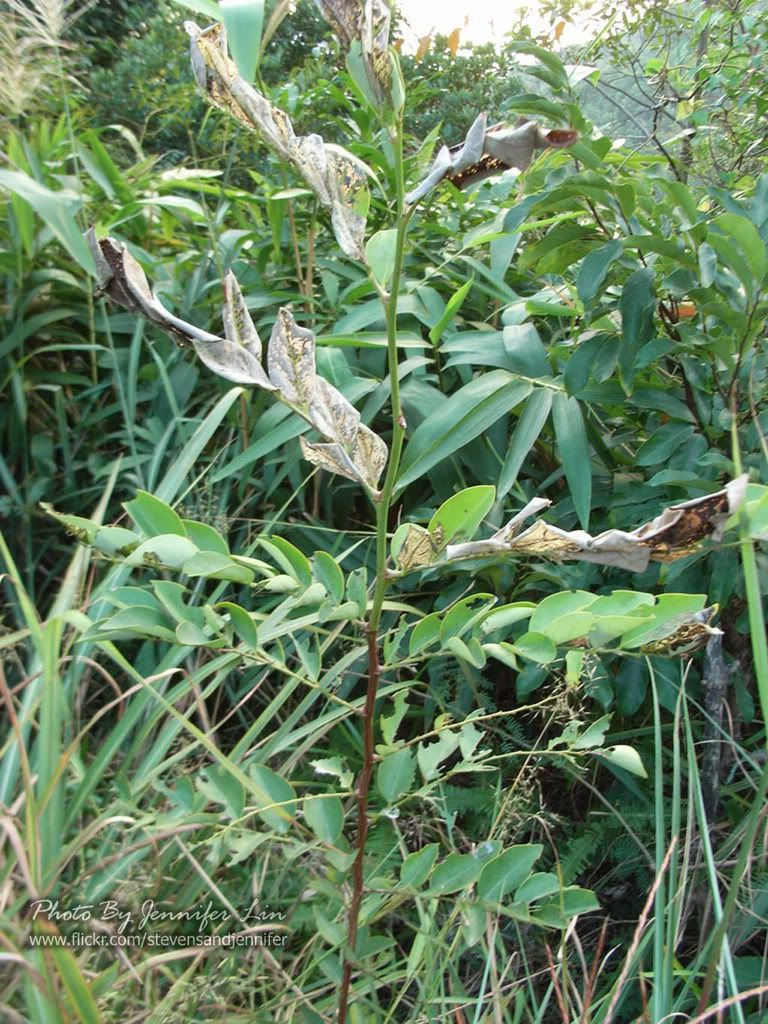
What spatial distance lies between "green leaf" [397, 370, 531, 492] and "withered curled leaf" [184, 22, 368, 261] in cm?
53

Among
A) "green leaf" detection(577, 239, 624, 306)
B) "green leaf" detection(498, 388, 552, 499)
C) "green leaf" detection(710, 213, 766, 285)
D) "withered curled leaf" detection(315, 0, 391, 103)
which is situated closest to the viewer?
"withered curled leaf" detection(315, 0, 391, 103)

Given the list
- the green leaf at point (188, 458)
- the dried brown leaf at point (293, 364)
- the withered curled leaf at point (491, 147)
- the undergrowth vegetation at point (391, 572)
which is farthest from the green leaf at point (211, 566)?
the green leaf at point (188, 458)

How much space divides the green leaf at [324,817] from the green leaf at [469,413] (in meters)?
0.49

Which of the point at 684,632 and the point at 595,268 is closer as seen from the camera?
the point at 684,632

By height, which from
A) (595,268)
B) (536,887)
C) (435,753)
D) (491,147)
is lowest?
(536,887)

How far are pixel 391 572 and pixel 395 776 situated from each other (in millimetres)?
175

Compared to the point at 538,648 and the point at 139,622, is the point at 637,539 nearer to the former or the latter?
the point at 538,648

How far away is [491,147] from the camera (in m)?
0.54

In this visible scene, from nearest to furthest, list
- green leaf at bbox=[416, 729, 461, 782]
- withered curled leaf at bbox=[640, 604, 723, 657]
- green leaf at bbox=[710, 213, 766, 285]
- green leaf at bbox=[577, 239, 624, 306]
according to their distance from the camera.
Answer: withered curled leaf at bbox=[640, 604, 723, 657], green leaf at bbox=[416, 729, 461, 782], green leaf at bbox=[710, 213, 766, 285], green leaf at bbox=[577, 239, 624, 306]

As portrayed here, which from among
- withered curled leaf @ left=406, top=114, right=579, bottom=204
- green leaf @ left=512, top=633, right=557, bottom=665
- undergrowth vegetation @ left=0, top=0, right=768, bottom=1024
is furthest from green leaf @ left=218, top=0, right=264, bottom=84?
green leaf @ left=512, top=633, right=557, bottom=665

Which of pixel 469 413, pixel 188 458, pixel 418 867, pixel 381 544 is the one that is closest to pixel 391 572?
pixel 381 544

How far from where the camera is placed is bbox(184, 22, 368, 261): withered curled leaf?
1.42ft

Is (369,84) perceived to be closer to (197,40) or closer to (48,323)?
(197,40)

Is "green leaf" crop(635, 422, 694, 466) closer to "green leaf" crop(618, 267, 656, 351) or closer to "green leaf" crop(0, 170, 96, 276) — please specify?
"green leaf" crop(618, 267, 656, 351)
